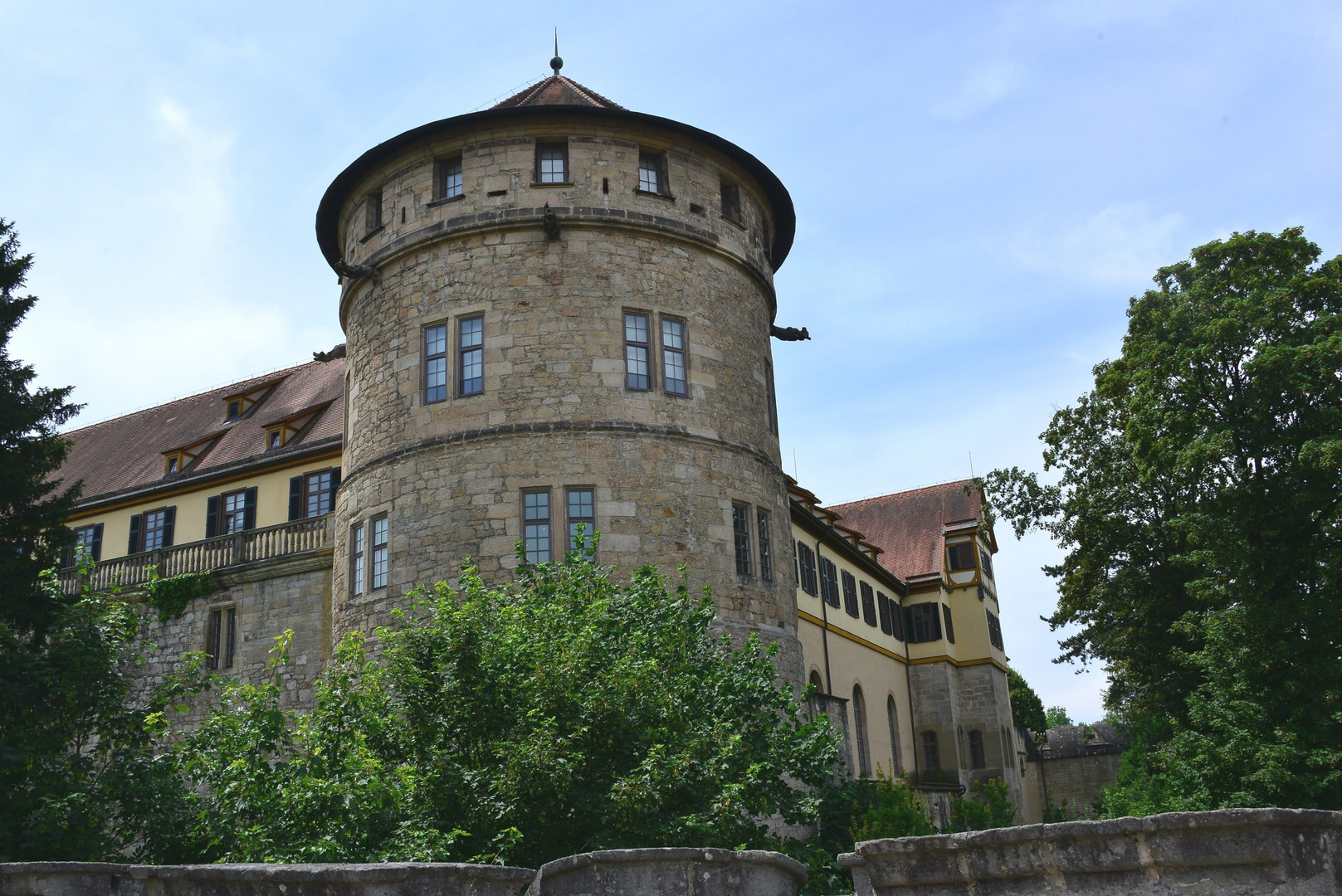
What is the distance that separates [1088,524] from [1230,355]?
6.27m

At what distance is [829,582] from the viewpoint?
3747 centimetres

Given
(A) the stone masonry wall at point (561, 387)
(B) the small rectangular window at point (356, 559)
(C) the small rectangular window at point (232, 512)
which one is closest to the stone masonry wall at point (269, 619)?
(C) the small rectangular window at point (232, 512)

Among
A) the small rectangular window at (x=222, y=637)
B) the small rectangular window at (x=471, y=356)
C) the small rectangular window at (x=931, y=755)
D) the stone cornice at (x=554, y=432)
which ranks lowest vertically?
the small rectangular window at (x=931, y=755)

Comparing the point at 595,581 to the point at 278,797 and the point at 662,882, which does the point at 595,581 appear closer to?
the point at 278,797

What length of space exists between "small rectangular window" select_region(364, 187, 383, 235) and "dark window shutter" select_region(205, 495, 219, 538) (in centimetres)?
1186

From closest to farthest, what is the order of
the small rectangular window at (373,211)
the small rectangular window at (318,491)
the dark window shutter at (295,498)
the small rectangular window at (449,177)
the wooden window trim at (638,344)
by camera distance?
the wooden window trim at (638,344) < the small rectangular window at (449,177) < the small rectangular window at (373,211) < the small rectangular window at (318,491) < the dark window shutter at (295,498)

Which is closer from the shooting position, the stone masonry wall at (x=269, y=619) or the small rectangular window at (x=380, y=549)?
the small rectangular window at (x=380, y=549)

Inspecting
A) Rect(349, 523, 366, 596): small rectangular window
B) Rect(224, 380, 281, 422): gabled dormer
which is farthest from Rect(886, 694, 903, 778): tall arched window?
Rect(349, 523, 366, 596): small rectangular window

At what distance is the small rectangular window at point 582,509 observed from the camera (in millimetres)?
19656

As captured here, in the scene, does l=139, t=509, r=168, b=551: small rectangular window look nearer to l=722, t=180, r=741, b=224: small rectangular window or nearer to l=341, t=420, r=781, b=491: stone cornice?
l=341, t=420, r=781, b=491: stone cornice

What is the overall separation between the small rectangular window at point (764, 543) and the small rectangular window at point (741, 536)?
268 millimetres

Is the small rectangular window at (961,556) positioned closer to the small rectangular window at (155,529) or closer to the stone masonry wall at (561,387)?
the stone masonry wall at (561,387)

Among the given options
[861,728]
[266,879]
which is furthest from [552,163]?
[861,728]

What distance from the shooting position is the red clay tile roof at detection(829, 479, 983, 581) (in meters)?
49.2
